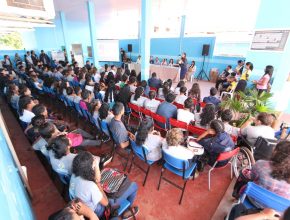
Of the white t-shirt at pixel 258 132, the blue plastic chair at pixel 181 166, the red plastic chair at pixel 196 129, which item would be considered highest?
the white t-shirt at pixel 258 132

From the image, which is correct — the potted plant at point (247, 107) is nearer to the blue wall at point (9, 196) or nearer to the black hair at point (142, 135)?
the black hair at point (142, 135)

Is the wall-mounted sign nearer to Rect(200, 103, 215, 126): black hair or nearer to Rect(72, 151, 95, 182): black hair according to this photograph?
Rect(200, 103, 215, 126): black hair

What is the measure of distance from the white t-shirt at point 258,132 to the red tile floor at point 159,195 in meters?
0.74

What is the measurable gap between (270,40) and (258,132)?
357 cm

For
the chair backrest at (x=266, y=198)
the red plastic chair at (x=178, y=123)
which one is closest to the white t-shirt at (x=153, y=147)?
the red plastic chair at (x=178, y=123)

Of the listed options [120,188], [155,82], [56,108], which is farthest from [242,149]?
[56,108]

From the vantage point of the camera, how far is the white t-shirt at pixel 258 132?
2.43 metres

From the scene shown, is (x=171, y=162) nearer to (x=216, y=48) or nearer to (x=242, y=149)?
(x=242, y=149)

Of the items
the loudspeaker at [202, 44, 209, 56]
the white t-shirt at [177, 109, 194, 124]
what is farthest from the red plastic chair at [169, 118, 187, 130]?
the loudspeaker at [202, 44, 209, 56]

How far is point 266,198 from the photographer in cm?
145

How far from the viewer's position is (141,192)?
7.94ft

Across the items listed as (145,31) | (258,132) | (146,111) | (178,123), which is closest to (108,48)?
(145,31)

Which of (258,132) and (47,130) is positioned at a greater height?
(47,130)

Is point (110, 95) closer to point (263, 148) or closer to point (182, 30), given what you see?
point (263, 148)
